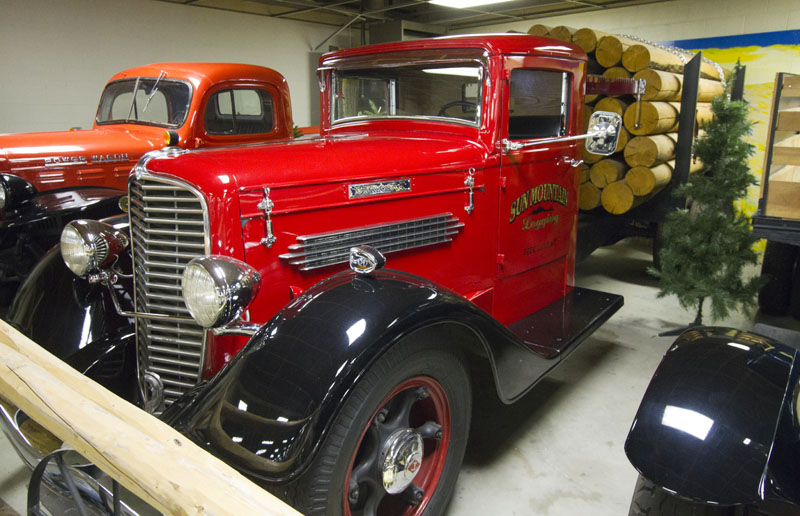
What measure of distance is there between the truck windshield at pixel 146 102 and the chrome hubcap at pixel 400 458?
3833 millimetres

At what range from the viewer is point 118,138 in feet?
15.7

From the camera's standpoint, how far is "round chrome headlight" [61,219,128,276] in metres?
2.24

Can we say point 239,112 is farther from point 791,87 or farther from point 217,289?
point 791,87

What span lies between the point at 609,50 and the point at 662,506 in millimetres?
3873

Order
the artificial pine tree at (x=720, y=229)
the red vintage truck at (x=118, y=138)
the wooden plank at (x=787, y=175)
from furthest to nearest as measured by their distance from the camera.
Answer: the red vintage truck at (x=118, y=138), the artificial pine tree at (x=720, y=229), the wooden plank at (x=787, y=175)

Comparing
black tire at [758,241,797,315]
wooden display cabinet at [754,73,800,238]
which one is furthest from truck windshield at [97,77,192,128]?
black tire at [758,241,797,315]

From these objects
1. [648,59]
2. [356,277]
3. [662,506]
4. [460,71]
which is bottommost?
[662,506]

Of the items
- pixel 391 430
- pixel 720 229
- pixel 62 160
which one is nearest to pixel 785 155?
pixel 720 229

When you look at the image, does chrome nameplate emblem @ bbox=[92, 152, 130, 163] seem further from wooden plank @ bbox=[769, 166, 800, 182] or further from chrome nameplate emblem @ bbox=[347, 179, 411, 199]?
wooden plank @ bbox=[769, 166, 800, 182]

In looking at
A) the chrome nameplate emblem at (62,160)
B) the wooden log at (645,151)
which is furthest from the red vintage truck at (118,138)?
the wooden log at (645,151)

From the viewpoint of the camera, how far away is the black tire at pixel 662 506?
1334 mm

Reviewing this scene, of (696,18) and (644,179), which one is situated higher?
(696,18)

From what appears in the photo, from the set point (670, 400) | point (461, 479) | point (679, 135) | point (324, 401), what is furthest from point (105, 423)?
point (679, 135)

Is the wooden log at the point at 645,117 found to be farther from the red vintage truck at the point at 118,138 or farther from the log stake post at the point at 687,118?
the red vintage truck at the point at 118,138
